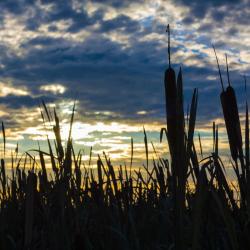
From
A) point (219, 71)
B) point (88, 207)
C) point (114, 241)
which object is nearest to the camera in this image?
point (219, 71)

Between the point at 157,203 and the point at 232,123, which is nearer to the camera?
the point at 232,123

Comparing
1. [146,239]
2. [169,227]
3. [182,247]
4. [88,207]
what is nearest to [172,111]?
[182,247]

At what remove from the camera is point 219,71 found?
9.20 feet

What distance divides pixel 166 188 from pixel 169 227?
6.32 feet

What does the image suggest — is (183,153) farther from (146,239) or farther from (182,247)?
(146,239)

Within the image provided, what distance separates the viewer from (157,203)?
18.4 ft

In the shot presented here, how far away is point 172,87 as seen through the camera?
2.06m

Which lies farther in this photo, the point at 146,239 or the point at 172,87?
the point at 146,239

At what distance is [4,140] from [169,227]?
2.21 meters

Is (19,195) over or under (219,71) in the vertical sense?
under

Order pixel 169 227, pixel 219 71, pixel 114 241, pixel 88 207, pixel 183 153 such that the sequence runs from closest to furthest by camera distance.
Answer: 1. pixel 183 153
2. pixel 219 71
3. pixel 114 241
4. pixel 169 227
5. pixel 88 207

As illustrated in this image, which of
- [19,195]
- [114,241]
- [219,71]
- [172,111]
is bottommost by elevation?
[114,241]

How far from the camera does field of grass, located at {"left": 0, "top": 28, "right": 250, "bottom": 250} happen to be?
197 centimetres

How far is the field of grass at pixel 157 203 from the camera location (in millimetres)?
1975
